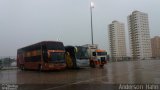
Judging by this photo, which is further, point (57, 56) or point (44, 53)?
point (57, 56)

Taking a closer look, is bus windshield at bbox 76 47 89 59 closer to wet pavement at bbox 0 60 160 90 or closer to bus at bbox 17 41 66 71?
bus at bbox 17 41 66 71

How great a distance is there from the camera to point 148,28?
8869 centimetres

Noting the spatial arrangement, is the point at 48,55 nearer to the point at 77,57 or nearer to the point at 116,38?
the point at 77,57

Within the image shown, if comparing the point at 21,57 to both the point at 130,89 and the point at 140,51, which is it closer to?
the point at 130,89

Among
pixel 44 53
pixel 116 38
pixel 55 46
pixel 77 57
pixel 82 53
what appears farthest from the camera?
pixel 116 38

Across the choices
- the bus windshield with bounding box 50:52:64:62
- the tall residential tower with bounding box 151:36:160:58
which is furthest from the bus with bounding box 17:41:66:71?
the tall residential tower with bounding box 151:36:160:58

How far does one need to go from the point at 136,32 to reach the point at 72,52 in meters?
61.6

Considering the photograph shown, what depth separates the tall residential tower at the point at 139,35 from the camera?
84.1 m

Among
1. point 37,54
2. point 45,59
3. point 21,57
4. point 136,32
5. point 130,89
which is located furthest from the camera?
point 136,32

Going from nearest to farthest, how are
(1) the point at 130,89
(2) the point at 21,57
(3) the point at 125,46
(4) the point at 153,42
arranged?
(1) the point at 130,89
(2) the point at 21,57
(3) the point at 125,46
(4) the point at 153,42

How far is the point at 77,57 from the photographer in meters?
26.6

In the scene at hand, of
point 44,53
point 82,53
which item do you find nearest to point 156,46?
point 82,53

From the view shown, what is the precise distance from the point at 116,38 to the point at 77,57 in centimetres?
6058

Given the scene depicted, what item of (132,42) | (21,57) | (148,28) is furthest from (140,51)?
(21,57)
